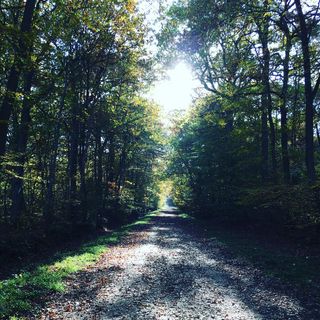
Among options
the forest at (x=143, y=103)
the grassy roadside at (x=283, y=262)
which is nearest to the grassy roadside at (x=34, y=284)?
the forest at (x=143, y=103)

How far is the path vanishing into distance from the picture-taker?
686 cm

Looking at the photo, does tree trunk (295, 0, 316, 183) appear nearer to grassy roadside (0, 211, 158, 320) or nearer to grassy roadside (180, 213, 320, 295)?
grassy roadside (180, 213, 320, 295)

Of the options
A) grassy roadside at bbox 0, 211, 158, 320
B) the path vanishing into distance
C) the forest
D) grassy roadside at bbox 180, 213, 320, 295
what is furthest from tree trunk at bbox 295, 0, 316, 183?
grassy roadside at bbox 0, 211, 158, 320

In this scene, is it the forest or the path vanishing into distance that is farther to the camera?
the forest

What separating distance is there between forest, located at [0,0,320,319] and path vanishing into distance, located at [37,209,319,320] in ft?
3.88

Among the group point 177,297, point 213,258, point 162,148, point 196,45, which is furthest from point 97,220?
point 162,148

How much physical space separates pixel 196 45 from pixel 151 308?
12282mm

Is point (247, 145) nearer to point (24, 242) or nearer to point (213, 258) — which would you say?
point (213, 258)

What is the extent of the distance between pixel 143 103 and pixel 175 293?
21.7 metres

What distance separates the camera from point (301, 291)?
8266 mm

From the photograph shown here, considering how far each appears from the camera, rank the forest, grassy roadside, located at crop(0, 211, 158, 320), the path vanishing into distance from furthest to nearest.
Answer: the forest
grassy roadside, located at crop(0, 211, 158, 320)
the path vanishing into distance

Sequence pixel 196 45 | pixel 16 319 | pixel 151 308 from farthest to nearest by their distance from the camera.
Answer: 1. pixel 196 45
2. pixel 151 308
3. pixel 16 319

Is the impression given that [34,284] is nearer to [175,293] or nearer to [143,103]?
[175,293]

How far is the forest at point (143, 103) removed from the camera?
12914 mm
